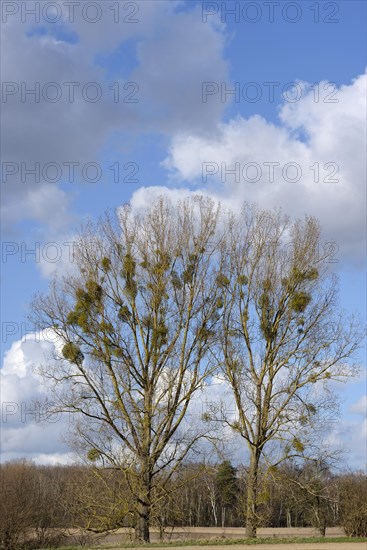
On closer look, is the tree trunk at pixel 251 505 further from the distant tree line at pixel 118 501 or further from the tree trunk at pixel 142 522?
the tree trunk at pixel 142 522

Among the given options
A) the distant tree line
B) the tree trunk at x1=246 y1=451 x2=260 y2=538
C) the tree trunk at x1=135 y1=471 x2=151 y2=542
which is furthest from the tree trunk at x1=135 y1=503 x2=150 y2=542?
the tree trunk at x1=246 y1=451 x2=260 y2=538

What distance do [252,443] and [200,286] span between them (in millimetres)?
6522

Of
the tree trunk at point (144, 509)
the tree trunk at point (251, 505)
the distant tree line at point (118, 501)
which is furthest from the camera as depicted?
the tree trunk at point (251, 505)

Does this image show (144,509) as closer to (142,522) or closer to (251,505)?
(142,522)

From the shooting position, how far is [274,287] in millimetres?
28953

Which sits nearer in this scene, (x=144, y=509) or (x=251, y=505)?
(x=144, y=509)

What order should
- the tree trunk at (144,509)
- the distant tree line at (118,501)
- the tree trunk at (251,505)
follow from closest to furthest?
the tree trunk at (144,509) → the distant tree line at (118,501) → the tree trunk at (251,505)

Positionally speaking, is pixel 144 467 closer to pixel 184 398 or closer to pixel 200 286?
pixel 184 398

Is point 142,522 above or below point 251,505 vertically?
below

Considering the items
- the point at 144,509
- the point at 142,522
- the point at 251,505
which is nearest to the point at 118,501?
the point at 144,509

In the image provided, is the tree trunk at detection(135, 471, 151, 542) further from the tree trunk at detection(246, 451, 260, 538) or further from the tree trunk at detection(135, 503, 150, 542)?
the tree trunk at detection(246, 451, 260, 538)

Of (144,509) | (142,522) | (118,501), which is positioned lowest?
(142,522)

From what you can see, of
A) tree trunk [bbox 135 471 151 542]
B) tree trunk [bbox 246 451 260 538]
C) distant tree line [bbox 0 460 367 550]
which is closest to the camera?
tree trunk [bbox 135 471 151 542]

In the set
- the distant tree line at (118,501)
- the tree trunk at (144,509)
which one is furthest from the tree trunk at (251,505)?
the tree trunk at (144,509)
